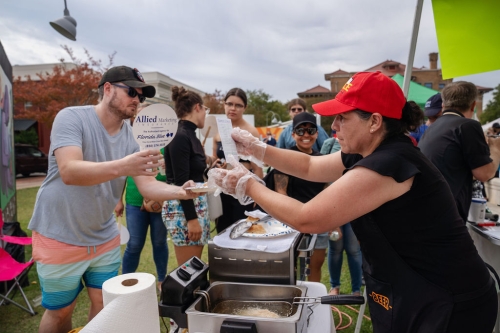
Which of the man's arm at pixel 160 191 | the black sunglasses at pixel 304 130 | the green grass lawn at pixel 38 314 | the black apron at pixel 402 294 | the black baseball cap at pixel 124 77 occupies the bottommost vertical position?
the green grass lawn at pixel 38 314

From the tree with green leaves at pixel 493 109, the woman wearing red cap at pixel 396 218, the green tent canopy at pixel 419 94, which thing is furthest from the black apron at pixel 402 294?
the tree with green leaves at pixel 493 109

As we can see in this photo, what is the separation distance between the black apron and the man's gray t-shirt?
4.51 ft

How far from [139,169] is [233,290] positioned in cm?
72

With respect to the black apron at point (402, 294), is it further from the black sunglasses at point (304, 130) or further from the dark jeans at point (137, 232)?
the dark jeans at point (137, 232)

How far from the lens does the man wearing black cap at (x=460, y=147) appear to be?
7.64 feet

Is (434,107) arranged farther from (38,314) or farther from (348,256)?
(38,314)

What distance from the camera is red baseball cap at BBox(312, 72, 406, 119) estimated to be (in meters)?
1.23

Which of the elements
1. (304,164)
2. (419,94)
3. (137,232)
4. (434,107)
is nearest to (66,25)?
(137,232)

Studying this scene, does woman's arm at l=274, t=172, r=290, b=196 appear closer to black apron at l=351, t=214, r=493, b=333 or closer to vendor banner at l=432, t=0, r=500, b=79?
vendor banner at l=432, t=0, r=500, b=79

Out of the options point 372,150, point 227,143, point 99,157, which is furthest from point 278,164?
point 99,157

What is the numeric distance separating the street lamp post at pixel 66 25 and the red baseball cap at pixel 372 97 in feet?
19.0

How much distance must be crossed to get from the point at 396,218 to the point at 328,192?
27 centimetres

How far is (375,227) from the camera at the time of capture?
125 cm

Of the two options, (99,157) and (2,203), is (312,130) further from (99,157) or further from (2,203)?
(2,203)
